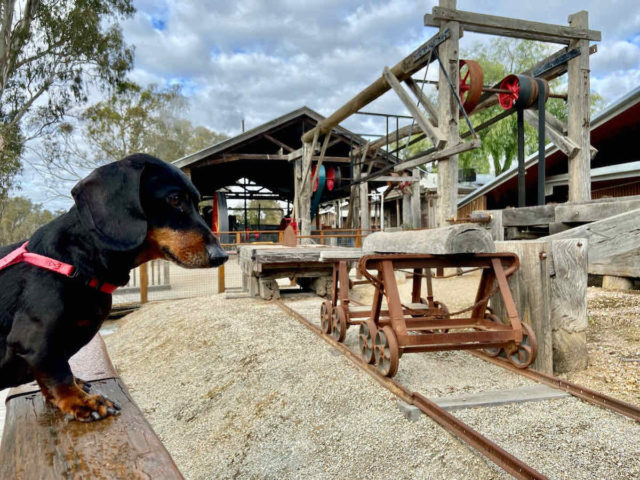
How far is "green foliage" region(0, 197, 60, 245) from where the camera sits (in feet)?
140

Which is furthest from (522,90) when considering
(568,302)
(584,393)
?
(584,393)

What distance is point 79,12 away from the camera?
18484 millimetres

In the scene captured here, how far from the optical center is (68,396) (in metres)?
1.17

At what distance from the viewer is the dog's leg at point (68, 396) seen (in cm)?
115

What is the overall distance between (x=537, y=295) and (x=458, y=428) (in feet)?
4.99

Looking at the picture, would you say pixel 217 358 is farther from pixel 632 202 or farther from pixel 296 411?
pixel 632 202

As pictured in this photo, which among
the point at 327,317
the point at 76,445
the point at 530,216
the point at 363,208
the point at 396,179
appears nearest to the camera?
the point at 76,445

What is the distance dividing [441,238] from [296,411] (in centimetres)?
167

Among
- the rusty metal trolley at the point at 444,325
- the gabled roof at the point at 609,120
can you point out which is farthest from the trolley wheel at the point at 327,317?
the gabled roof at the point at 609,120

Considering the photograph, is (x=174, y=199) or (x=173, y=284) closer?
(x=174, y=199)

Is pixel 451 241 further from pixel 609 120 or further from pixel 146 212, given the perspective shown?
pixel 609 120

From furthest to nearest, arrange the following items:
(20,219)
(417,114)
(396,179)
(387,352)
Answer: (20,219), (396,179), (417,114), (387,352)

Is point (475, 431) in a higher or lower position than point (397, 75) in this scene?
lower

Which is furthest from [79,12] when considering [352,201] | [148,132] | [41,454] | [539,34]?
[41,454]
